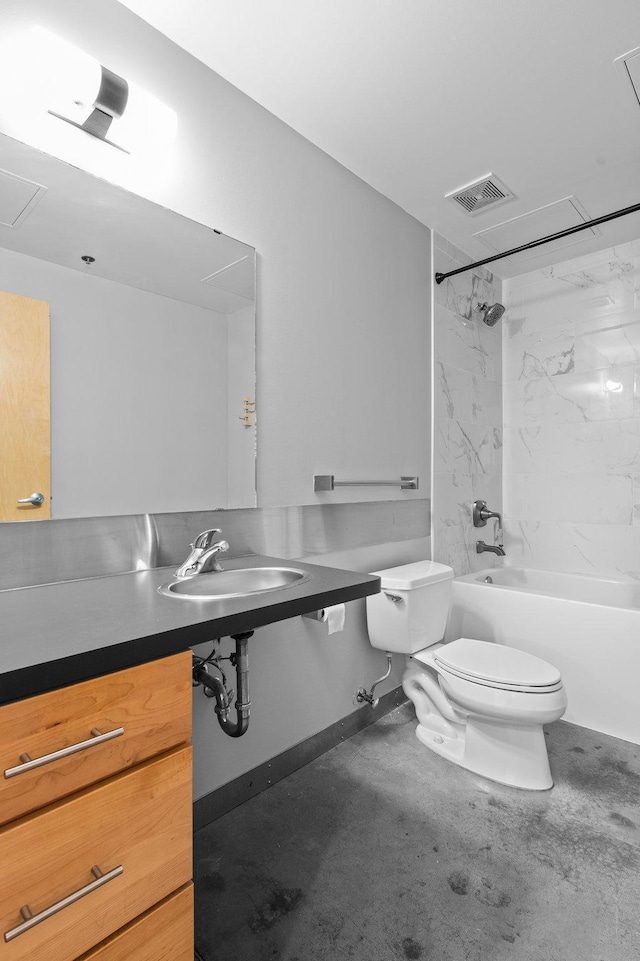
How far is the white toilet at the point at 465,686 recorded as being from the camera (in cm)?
179

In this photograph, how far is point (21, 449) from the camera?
1218 millimetres

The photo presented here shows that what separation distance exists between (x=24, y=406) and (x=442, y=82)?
1.74m

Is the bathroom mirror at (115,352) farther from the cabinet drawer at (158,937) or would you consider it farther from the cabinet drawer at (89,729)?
the cabinet drawer at (158,937)

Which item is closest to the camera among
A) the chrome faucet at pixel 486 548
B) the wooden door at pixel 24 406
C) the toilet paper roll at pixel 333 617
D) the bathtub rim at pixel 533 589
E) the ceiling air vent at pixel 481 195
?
the wooden door at pixel 24 406

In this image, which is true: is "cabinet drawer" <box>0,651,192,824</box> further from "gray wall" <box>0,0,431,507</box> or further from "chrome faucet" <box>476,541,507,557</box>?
"chrome faucet" <box>476,541,507,557</box>

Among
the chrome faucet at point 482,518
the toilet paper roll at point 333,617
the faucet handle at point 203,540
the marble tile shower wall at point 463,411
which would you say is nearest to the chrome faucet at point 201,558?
the faucet handle at point 203,540

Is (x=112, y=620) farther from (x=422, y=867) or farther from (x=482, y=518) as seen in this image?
(x=482, y=518)

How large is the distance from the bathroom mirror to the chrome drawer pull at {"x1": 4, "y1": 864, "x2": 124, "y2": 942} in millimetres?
787

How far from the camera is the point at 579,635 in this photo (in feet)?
7.55

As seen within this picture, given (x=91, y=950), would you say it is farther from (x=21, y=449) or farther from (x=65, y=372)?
(x=65, y=372)

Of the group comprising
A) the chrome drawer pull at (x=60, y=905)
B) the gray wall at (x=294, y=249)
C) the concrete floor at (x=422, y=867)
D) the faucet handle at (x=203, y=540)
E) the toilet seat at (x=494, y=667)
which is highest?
the gray wall at (x=294, y=249)

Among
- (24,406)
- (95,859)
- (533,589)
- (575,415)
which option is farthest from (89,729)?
(575,415)

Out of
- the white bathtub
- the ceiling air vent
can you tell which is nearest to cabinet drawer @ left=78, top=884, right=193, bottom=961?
the white bathtub

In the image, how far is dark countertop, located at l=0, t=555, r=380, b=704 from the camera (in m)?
0.73
